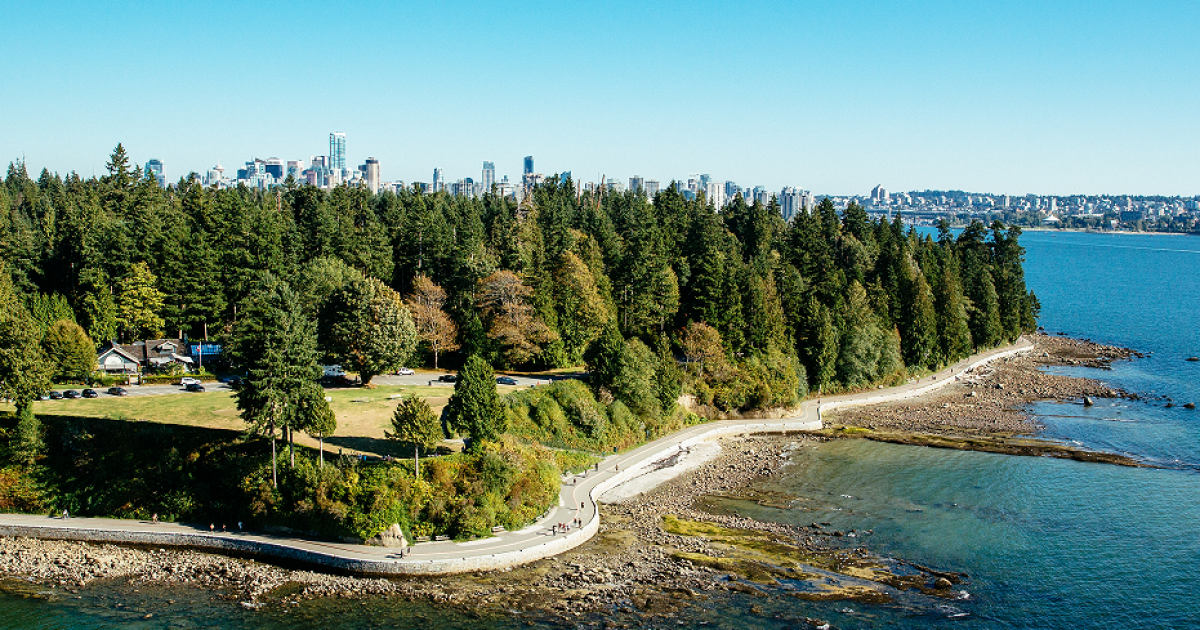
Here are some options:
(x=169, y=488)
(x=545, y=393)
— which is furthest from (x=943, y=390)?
(x=169, y=488)

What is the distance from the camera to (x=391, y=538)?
4003cm

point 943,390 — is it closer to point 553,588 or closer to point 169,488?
point 553,588

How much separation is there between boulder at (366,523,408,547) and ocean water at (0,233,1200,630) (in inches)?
186

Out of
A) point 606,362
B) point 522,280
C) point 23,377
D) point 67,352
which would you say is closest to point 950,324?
point 606,362

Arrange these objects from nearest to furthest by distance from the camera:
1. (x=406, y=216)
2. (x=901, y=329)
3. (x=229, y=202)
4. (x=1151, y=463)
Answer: (x=1151, y=463) → (x=229, y=202) → (x=406, y=216) → (x=901, y=329)

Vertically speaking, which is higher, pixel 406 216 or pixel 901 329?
pixel 406 216

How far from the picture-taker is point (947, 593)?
121 ft

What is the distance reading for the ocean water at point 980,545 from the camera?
33.9 meters

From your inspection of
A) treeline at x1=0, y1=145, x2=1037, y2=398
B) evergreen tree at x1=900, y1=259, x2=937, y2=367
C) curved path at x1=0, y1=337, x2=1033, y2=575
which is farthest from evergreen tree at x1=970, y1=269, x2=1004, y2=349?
curved path at x1=0, y1=337, x2=1033, y2=575

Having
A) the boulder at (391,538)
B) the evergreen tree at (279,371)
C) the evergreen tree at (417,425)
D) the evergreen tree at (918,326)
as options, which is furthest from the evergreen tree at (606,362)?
the evergreen tree at (918,326)

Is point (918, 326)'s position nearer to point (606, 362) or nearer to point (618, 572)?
point (606, 362)

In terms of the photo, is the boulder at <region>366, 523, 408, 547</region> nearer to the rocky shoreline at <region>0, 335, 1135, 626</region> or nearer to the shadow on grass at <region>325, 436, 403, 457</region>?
the rocky shoreline at <region>0, 335, 1135, 626</region>

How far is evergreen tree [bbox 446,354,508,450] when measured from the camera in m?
45.3

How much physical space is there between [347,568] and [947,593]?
2731cm
